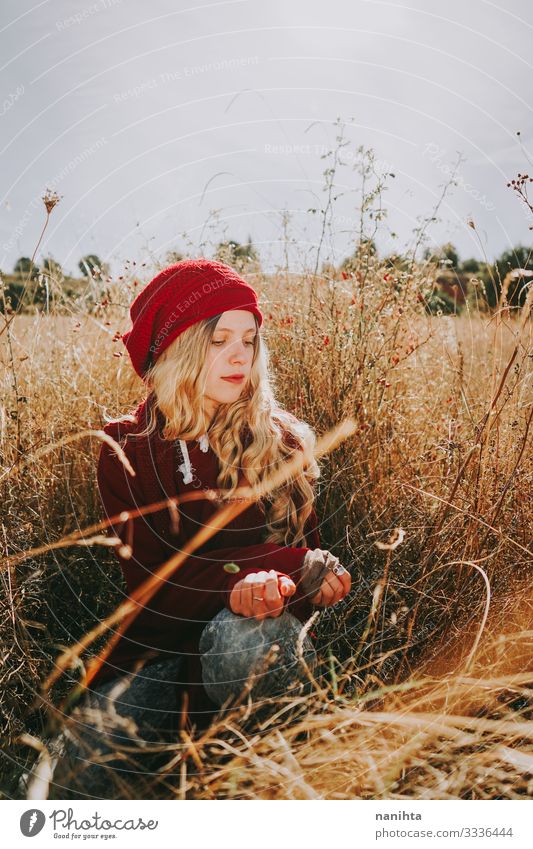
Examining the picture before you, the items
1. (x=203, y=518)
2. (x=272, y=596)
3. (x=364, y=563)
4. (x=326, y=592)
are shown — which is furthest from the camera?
(x=364, y=563)

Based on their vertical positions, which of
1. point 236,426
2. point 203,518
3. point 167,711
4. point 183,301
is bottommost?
point 167,711

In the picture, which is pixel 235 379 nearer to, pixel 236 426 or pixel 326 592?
pixel 236 426

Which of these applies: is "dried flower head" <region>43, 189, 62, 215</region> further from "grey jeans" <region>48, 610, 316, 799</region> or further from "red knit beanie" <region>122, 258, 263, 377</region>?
"grey jeans" <region>48, 610, 316, 799</region>

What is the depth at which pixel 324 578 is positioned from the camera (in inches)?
60.7

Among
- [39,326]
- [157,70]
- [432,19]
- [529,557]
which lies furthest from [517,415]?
[39,326]

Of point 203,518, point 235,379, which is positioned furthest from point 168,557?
point 235,379

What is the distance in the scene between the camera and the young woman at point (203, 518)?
1.50m

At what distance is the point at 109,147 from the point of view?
2.02 metres

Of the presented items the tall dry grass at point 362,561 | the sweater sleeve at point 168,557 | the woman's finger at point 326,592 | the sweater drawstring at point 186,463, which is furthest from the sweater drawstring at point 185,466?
the woman's finger at point 326,592

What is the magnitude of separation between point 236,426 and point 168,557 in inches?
18.2

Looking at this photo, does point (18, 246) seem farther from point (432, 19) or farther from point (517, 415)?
point (517, 415)

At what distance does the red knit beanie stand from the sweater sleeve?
35cm

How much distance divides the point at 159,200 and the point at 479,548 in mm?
1666

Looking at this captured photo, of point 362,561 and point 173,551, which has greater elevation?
point 173,551
